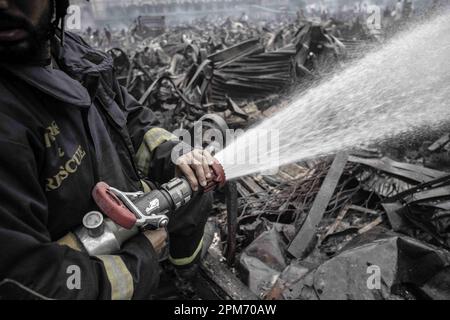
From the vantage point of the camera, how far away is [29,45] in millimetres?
1360

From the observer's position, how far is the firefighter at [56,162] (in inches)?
47.2

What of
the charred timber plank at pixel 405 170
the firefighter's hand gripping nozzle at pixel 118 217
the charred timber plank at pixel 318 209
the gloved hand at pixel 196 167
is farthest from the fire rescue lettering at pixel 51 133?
the charred timber plank at pixel 405 170

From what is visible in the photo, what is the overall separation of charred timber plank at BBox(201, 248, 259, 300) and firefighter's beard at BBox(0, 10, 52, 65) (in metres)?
1.78

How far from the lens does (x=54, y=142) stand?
4.64 ft

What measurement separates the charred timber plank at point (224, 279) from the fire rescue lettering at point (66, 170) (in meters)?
1.34

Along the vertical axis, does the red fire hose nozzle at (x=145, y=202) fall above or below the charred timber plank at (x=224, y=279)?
above

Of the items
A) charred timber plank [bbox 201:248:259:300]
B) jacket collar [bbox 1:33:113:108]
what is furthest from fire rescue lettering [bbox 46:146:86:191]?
charred timber plank [bbox 201:248:259:300]

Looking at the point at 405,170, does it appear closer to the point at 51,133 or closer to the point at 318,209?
the point at 318,209

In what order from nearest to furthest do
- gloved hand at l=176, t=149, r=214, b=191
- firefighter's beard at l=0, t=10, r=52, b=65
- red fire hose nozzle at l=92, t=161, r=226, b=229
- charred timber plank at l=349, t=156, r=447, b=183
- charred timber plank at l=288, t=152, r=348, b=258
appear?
firefighter's beard at l=0, t=10, r=52, b=65 < red fire hose nozzle at l=92, t=161, r=226, b=229 < gloved hand at l=176, t=149, r=214, b=191 < charred timber plank at l=288, t=152, r=348, b=258 < charred timber plank at l=349, t=156, r=447, b=183

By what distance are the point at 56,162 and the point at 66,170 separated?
7cm

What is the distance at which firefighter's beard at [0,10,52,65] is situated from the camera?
131cm

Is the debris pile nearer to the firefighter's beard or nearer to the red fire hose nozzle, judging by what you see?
the red fire hose nozzle

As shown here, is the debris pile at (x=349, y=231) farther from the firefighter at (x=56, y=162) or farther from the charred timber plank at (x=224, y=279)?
the firefighter at (x=56, y=162)
